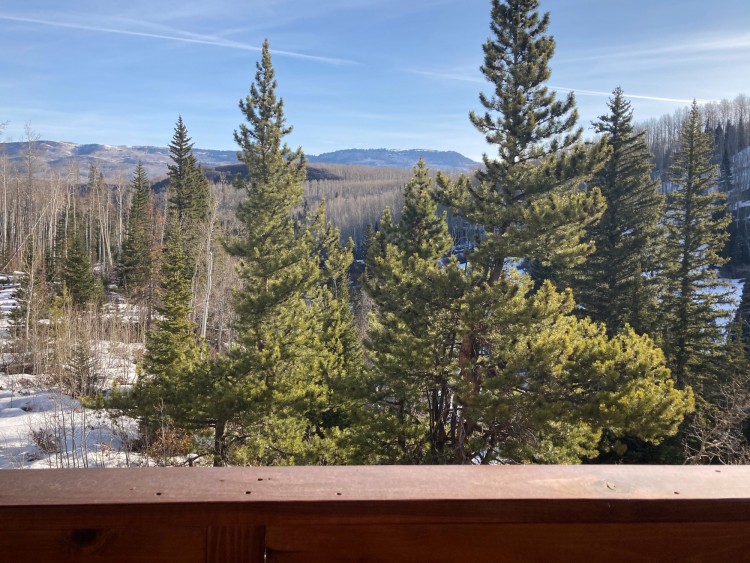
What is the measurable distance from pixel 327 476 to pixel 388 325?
42.4 feet

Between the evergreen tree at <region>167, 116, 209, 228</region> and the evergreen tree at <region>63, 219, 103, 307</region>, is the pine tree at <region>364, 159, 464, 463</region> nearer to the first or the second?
the evergreen tree at <region>63, 219, 103, 307</region>

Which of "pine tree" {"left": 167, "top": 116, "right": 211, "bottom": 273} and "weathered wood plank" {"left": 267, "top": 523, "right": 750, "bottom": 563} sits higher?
"pine tree" {"left": 167, "top": 116, "right": 211, "bottom": 273}

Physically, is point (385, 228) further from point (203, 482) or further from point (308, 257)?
point (203, 482)

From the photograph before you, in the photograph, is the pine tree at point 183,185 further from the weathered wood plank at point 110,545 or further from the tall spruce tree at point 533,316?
the weathered wood plank at point 110,545

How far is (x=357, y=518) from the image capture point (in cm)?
90

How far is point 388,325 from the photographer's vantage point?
45.6ft

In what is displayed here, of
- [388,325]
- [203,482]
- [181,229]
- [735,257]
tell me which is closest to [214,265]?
[181,229]

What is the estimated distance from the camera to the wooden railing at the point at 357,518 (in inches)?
34.8

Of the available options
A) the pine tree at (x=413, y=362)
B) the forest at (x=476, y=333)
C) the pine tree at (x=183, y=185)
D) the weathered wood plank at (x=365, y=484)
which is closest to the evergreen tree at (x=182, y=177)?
the pine tree at (x=183, y=185)

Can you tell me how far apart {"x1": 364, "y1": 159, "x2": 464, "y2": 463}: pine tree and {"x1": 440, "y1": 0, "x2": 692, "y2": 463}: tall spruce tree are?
469 millimetres

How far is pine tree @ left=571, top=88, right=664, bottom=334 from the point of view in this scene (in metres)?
20.4

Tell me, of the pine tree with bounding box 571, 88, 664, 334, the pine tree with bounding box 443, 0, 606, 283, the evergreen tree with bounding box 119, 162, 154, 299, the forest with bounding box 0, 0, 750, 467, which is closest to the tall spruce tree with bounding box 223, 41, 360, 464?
the forest with bounding box 0, 0, 750, 467

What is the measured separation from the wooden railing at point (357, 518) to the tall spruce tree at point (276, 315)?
1181 centimetres

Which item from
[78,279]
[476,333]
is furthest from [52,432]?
[78,279]
